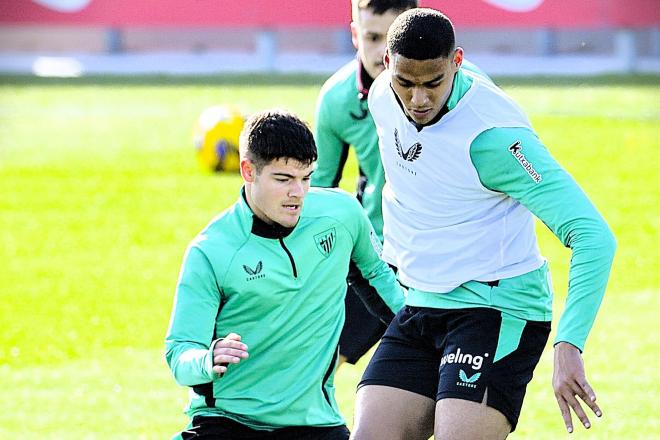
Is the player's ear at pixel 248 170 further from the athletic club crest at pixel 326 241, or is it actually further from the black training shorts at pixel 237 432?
the black training shorts at pixel 237 432

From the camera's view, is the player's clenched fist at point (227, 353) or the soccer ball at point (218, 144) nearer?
the player's clenched fist at point (227, 353)

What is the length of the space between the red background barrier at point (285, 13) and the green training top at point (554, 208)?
21042 mm

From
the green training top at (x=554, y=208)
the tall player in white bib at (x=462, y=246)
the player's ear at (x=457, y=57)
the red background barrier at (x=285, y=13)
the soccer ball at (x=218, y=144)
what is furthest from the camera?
the red background barrier at (x=285, y=13)

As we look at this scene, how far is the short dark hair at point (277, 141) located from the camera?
477 cm

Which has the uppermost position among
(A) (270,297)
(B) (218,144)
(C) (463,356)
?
(B) (218,144)

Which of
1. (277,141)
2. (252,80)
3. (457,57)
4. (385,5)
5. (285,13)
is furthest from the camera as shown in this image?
(285,13)

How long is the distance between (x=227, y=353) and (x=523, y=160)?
1235 mm

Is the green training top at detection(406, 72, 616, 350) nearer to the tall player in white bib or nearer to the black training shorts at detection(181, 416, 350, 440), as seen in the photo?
the tall player in white bib

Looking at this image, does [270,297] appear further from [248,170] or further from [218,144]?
[218,144]

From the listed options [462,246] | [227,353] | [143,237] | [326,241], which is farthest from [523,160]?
[143,237]

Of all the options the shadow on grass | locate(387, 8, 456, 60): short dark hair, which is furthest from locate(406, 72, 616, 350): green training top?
the shadow on grass

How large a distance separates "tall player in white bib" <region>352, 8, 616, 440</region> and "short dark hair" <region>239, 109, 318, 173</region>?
13.9 inches

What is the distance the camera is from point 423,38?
454 centimetres

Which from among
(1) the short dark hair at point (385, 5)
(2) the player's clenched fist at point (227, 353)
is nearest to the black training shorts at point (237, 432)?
(2) the player's clenched fist at point (227, 353)
